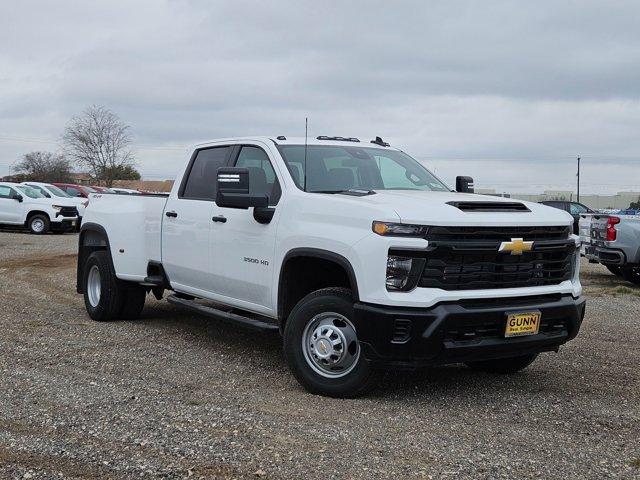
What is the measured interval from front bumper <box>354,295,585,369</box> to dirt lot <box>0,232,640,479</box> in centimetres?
41

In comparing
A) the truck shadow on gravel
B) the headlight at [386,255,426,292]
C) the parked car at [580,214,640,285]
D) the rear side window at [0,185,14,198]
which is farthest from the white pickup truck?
the rear side window at [0,185,14,198]

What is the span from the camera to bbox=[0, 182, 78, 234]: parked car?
986 inches

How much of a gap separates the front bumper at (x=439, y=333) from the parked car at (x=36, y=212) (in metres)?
22.0

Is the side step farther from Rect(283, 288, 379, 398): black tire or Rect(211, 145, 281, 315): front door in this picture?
Rect(283, 288, 379, 398): black tire

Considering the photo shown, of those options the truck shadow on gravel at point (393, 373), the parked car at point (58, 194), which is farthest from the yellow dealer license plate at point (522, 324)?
the parked car at point (58, 194)

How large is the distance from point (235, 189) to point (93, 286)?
3594 mm

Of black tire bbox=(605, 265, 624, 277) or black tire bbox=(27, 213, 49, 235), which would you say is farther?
black tire bbox=(27, 213, 49, 235)

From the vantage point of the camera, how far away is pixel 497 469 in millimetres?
4137

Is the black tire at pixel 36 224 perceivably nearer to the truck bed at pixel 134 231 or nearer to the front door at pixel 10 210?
the front door at pixel 10 210

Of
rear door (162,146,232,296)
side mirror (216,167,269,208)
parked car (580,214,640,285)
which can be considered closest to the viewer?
side mirror (216,167,269,208)

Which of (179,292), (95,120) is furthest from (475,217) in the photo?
(95,120)

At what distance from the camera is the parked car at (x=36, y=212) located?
2505 centimetres

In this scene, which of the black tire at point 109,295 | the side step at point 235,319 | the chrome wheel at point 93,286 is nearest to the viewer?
the side step at point 235,319

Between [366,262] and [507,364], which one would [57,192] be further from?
[366,262]
